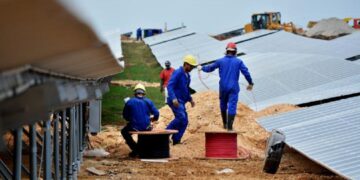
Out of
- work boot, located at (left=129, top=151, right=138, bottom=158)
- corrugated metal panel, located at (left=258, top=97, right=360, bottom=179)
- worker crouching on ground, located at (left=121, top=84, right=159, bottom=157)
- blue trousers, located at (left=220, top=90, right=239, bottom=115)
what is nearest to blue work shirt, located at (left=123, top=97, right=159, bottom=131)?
worker crouching on ground, located at (left=121, top=84, right=159, bottom=157)

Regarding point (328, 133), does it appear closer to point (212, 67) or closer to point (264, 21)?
point (212, 67)

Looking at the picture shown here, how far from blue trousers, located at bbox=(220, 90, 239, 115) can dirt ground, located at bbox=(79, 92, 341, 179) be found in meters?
0.66

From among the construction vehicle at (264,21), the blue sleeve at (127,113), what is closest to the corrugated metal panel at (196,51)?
the blue sleeve at (127,113)

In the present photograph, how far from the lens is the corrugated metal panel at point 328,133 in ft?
28.1

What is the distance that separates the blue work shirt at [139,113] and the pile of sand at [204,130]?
0.79 metres

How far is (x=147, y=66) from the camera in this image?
3503cm

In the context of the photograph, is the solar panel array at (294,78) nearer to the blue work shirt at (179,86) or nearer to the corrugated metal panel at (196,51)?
the corrugated metal panel at (196,51)

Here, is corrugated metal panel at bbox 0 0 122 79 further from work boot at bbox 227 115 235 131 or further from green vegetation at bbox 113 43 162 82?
green vegetation at bbox 113 43 162 82

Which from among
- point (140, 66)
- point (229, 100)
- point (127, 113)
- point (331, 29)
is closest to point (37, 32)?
point (127, 113)

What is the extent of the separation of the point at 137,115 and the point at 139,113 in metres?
0.05

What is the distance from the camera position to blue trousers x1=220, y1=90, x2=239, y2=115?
1281cm

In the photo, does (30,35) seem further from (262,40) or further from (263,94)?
(262,40)

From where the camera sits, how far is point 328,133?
10258 mm

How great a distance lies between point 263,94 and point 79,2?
1575 cm
